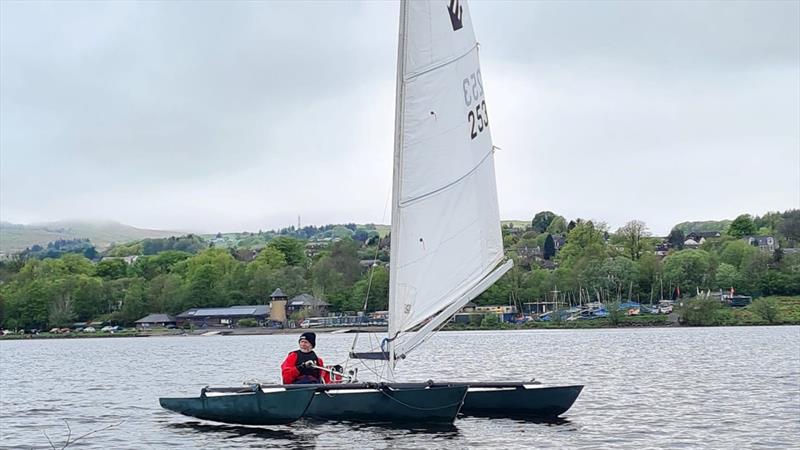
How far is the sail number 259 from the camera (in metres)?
26.3

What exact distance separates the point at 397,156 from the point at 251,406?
7.38 meters

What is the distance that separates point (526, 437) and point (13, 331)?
158 m

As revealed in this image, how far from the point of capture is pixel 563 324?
133875 mm

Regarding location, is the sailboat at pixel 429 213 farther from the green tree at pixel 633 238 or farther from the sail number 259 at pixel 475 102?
the green tree at pixel 633 238

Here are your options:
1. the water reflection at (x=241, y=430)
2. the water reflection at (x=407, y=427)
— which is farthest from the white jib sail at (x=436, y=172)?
the water reflection at (x=241, y=430)

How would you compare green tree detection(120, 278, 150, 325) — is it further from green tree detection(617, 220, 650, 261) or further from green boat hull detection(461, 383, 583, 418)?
green boat hull detection(461, 383, 583, 418)

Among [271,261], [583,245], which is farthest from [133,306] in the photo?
[583,245]

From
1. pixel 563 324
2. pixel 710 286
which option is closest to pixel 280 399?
pixel 563 324

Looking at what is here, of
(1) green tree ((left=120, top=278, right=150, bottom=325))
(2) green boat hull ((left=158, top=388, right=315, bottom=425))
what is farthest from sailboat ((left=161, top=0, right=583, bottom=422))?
(1) green tree ((left=120, top=278, right=150, bottom=325))

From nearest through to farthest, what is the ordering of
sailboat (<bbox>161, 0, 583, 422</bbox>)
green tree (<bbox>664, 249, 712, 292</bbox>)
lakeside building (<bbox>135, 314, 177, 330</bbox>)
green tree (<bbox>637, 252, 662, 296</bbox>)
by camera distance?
1. sailboat (<bbox>161, 0, 583, 422</bbox>)
2. green tree (<bbox>637, 252, 662, 296</bbox>)
3. green tree (<bbox>664, 249, 712, 292</bbox>)
4. lakeside building (<bbox>135, 314, 177, 330</bbox>)

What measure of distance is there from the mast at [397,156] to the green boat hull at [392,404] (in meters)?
0.91

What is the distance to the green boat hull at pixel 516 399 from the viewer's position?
1074 inches

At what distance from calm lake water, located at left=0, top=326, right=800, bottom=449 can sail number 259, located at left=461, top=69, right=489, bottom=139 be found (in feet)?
25.9

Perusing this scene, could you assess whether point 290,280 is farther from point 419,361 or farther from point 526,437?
point 526,437
